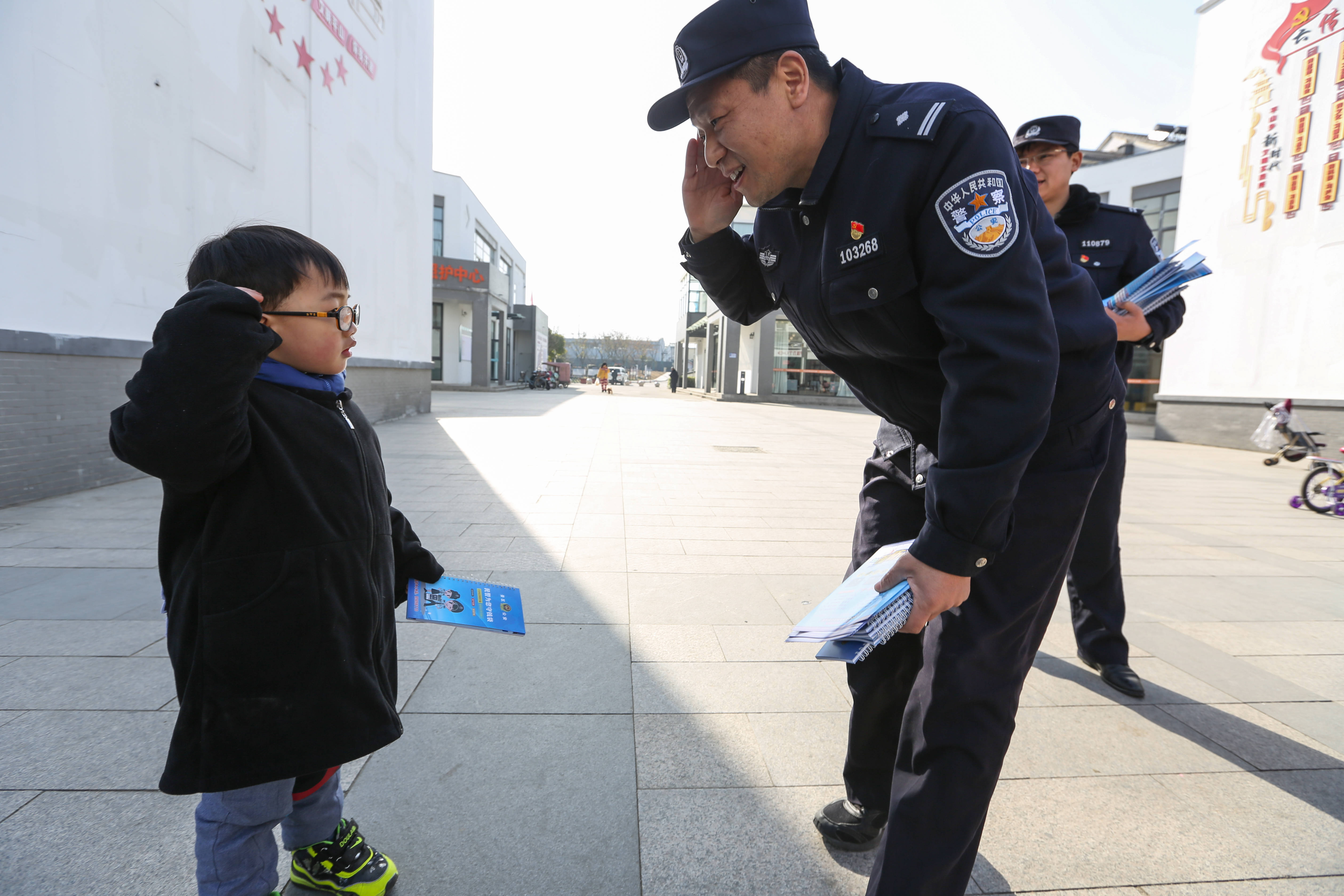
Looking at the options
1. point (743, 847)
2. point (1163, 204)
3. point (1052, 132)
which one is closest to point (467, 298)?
point (1163, 204)

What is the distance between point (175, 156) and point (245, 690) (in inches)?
291

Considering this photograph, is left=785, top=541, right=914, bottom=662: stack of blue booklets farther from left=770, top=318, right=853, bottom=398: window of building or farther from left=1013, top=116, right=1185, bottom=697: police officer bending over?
left=770, top=318, right=853, bottom=398: window of building

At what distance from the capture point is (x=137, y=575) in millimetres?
3744

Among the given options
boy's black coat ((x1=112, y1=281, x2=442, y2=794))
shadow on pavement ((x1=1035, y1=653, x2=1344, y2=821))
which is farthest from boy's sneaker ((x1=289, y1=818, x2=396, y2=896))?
shadow on pavement ((x1=1035, y1=653, x2=1344, y2=821))

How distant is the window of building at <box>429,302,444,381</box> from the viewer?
29.8m

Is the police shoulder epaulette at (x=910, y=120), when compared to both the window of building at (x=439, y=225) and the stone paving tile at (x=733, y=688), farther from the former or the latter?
the window of building at (x=439, y=225)

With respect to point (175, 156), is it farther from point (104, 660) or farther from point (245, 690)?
point (245, 690)

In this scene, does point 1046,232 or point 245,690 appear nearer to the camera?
point 245,690

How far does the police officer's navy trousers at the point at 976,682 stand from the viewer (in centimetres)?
133

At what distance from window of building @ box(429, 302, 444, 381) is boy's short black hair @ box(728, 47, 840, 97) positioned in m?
30.0

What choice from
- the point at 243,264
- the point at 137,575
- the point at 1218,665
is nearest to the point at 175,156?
the point at 137,575

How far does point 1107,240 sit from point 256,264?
10.2ft

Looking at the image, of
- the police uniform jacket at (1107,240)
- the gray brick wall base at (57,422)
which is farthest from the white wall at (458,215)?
the police uniform jacket at (1107,240)

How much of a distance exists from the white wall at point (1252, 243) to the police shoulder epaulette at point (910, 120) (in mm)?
14939
